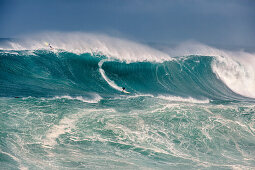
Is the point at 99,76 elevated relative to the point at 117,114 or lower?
elevated

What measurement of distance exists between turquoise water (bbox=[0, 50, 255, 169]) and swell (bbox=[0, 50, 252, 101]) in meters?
0.06

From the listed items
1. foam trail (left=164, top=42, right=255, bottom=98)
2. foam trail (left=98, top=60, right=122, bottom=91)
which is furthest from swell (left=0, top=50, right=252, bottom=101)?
foam trail (left=164, top=42, right=255, bottom=98)

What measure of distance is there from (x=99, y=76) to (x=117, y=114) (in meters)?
3.87

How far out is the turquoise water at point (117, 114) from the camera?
785cm

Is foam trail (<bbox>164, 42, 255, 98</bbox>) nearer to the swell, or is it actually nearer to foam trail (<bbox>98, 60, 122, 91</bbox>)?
the swell

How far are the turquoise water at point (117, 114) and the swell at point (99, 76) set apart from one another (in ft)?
0.19

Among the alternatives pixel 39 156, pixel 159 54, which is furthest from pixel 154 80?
pixel 39 156

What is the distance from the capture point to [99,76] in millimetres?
13289

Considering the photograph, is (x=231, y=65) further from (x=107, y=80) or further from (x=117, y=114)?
(x=117, y=114)

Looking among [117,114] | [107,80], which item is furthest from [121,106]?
[107,80]

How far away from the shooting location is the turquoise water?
309 inches

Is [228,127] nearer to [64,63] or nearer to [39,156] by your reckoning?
[39,156]

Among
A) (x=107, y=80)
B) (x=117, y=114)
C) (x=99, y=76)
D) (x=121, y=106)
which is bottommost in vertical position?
(x=117, y=114)

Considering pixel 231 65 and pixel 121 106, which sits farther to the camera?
pixel 231 65
